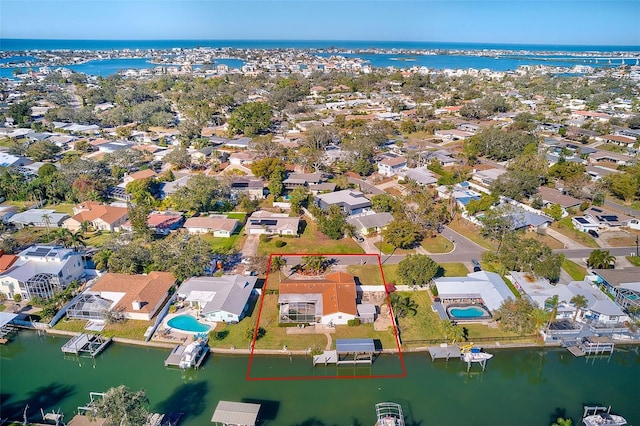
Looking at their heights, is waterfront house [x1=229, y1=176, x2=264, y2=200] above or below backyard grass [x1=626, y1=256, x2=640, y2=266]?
above

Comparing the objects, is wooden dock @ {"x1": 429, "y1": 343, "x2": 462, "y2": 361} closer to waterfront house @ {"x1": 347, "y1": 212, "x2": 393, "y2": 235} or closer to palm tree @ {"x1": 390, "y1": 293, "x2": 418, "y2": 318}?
palm tree @ {"x1": 390, "y1": 293, "x2": 418, "y2": 318}

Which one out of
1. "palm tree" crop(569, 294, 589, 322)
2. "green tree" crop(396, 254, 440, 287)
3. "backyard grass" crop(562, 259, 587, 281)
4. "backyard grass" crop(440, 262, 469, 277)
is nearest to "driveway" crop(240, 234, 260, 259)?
"green tree" crop(396, 254, 440, 287)

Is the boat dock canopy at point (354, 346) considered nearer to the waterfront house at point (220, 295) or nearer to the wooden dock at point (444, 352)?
the wooden dock at point (444, 352)

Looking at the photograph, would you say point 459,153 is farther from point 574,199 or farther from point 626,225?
point 626,225

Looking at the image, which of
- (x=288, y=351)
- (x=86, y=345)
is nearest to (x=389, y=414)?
(x=288, y=351)

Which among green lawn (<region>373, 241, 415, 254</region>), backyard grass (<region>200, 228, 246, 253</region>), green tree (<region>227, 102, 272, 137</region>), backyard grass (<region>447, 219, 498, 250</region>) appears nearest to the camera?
green lawn (<region>373, 241, 415, 254</region>)

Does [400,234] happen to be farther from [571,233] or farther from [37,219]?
[37,219]

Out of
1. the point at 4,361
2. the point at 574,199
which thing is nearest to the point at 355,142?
the point at 574,199
